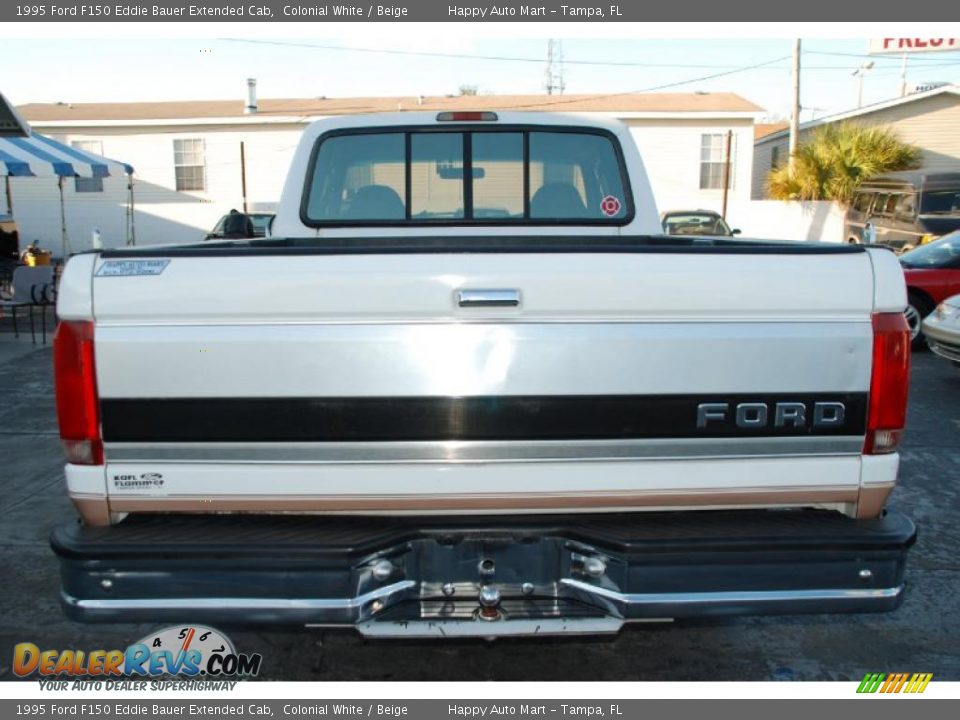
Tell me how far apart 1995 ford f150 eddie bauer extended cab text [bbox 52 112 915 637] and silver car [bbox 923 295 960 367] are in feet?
22.0

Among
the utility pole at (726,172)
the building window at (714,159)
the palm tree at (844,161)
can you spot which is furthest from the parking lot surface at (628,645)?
the building window at (714,159)

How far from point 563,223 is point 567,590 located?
217 centimetres

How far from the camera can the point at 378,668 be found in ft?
10.7

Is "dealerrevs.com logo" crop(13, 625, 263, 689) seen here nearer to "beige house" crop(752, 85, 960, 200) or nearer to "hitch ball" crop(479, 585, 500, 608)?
"hitch ball" crop(479, 585, 500, 608)

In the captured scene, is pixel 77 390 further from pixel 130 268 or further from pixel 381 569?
pixel 381 569

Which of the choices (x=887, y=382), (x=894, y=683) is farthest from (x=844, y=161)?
(x=887, y=382)

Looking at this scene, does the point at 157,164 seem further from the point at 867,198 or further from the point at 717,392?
the point at 717,392

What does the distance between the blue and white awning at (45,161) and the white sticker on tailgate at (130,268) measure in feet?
36.7

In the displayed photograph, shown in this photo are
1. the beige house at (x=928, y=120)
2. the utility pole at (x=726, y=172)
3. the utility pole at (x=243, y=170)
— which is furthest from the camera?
the beige house at (x=928, y=120)

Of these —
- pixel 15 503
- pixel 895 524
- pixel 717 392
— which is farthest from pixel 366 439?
pixel 15 503

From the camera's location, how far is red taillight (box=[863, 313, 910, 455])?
95.3 inches

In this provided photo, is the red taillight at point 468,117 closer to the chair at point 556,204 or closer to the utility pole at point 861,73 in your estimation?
the chair at point 556,204

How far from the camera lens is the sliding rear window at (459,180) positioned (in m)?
4.13

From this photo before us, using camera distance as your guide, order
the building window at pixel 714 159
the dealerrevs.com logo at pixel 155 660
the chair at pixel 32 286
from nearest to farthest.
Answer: the dealerrevs.com logo at pixel 155 660, the chair at pixel 32 286, the building window at pixel 714 159
